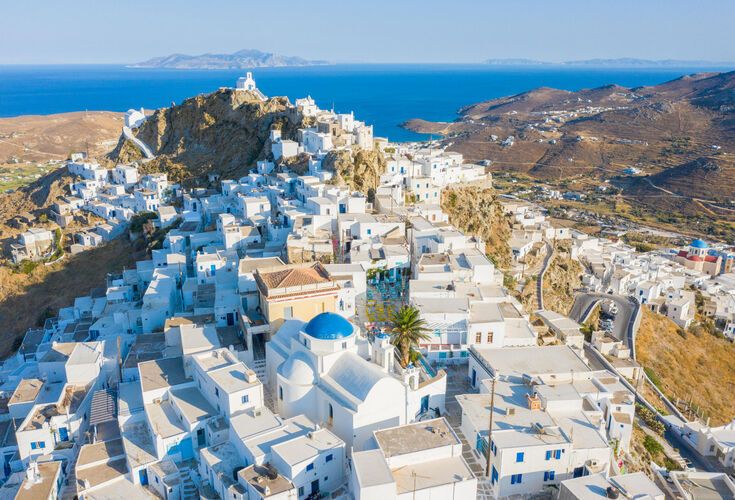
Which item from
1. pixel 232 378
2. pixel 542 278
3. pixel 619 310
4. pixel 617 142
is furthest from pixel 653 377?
pixel 617 142

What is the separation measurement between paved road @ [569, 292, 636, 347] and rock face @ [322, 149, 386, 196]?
80.1 feet

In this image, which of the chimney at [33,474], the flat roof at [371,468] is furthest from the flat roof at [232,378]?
the chimney at [33,474]

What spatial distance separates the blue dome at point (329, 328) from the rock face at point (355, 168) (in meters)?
29.9

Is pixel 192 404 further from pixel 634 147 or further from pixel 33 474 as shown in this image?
pixel 634 147

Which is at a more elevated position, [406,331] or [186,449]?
[406,331]

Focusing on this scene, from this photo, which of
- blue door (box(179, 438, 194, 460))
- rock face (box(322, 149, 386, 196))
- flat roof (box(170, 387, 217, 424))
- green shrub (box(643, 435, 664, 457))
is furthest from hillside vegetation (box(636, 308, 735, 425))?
blue door (box(179, 438, 194, 460))

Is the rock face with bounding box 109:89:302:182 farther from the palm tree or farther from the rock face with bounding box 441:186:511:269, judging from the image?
the palm tree

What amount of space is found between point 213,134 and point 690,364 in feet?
216

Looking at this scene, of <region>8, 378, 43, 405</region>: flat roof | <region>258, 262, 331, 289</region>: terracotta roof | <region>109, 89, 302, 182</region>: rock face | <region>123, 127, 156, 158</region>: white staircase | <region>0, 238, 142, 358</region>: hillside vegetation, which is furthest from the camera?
<region>123, 127, 156, 158</region>: white staircase

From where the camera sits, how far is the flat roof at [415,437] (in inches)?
909

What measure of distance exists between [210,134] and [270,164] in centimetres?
2191

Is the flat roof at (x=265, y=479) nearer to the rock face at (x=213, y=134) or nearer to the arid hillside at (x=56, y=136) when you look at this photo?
the rock face at (x=213, y=134)

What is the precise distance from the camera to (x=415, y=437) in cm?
2394

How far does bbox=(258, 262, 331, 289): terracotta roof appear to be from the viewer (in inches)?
1324
